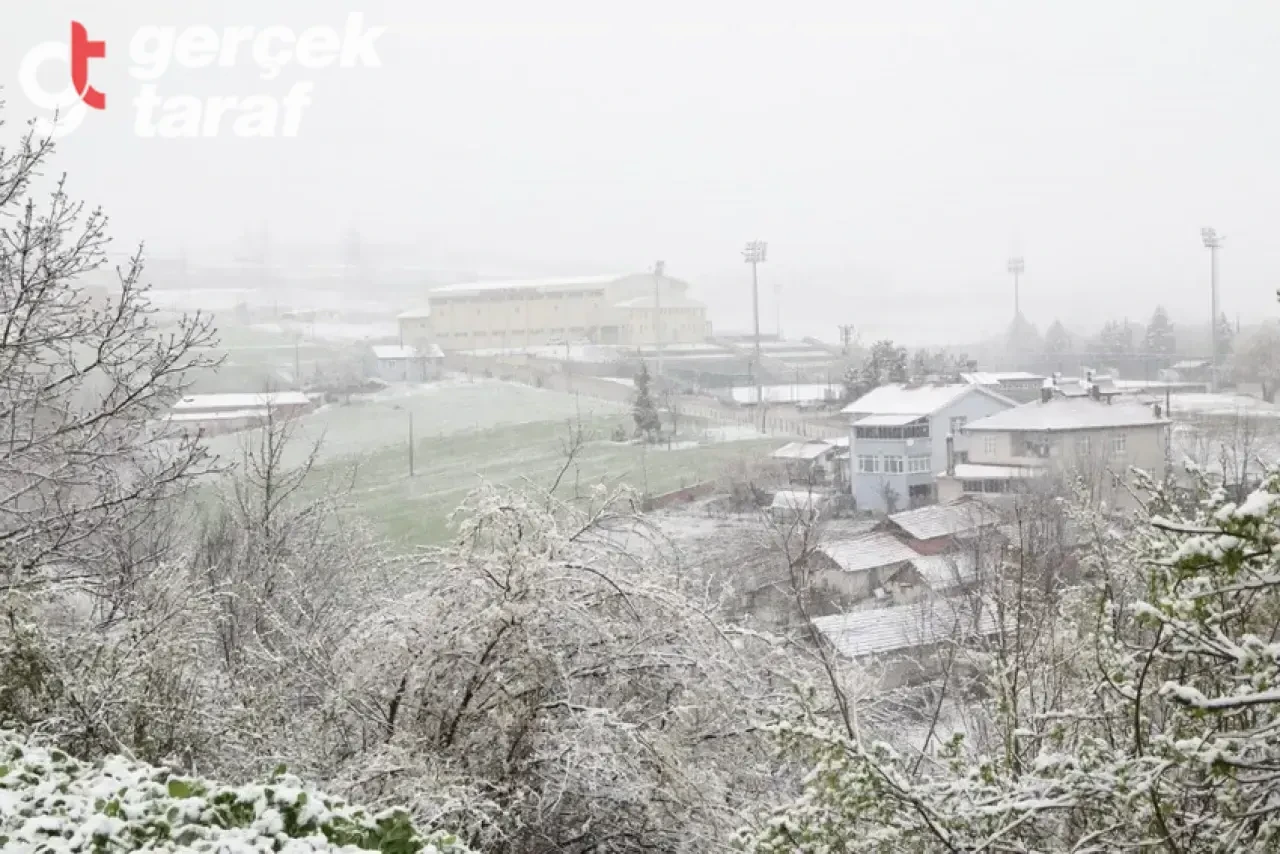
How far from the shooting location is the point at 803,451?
1875cm

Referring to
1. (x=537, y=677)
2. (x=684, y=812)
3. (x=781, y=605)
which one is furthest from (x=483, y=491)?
(x=781, y=605)

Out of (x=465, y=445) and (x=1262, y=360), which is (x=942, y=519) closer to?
(x=465, y=445)

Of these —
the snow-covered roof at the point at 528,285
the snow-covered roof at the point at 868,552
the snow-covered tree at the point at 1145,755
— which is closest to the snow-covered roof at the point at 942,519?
the snow-covered roof at the point at 868,552

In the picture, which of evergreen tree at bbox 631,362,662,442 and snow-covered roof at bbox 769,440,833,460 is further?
evergreen tree at bbox 631,362,662,442

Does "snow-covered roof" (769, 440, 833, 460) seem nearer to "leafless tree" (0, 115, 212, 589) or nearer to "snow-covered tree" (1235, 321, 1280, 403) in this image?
"snow-covered tree" (1235, 321, 1280, 403)

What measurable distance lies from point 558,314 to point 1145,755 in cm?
2152

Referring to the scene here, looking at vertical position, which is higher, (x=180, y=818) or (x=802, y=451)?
(x=180, y=818)

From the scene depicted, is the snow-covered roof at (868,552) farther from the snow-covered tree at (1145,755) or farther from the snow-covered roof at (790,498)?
the snow-covered tree at (1145,755)

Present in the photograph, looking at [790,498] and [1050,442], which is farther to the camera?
[1050,442]

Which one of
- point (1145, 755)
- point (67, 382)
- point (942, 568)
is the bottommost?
point (942, 568)

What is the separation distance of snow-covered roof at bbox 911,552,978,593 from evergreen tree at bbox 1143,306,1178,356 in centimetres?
1054

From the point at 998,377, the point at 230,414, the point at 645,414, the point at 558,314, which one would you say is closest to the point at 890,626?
the point at 645,414

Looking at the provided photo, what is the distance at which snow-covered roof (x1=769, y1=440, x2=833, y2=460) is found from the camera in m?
18.5

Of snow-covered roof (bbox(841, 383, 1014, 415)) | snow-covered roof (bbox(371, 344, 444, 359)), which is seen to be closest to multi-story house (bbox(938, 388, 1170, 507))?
snow-covered roof (bbox(841, 383, 1014, 415))
